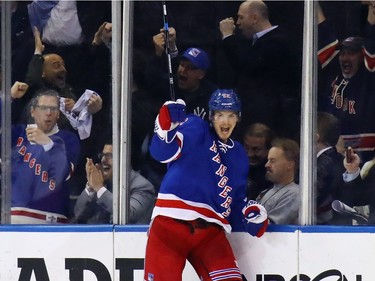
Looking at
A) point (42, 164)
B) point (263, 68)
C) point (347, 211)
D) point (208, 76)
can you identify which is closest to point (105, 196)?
point (42, 164)

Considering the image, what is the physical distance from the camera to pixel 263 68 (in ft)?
17.0

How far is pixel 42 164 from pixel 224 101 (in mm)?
999

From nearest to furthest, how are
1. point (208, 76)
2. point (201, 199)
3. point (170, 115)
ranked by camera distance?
1. point (170, 115)
2. point (201, 199)
3. point (208, 76)

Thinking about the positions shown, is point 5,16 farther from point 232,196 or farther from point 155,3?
point 232,196

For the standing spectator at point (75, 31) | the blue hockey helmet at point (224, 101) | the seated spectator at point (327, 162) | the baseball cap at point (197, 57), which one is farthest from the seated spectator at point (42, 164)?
the seated spectator at point (327, 162)

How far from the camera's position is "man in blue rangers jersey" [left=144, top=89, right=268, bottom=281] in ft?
15.6

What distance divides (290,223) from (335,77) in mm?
685

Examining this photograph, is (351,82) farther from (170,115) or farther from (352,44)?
(170,115)

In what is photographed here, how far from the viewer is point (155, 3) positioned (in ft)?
17.3

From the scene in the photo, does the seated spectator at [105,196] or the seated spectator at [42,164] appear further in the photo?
the seated spectator at [42,164]

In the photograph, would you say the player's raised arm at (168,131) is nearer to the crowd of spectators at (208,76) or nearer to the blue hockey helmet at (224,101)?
the blue hockey helmet at (224,101)

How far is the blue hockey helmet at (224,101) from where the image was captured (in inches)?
191

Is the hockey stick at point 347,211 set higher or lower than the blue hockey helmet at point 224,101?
lower

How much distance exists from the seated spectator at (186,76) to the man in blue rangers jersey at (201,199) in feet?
0.92
